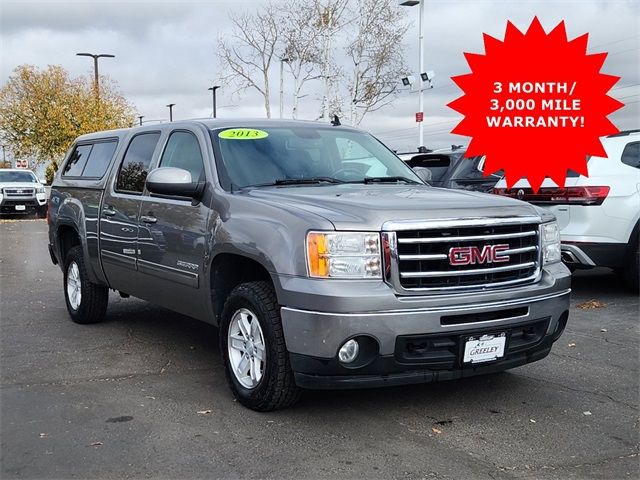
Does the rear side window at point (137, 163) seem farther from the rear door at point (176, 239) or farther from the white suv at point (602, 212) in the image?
the white suv at point (602, 212)

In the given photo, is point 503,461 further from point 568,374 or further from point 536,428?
point 568,374

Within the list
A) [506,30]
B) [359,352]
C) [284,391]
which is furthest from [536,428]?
[506,30]

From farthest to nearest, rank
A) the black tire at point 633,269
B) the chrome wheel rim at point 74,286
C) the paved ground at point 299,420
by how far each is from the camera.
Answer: the black tire at point 633,269 < the chrome wheel rim at point 74,286 < the paved ground at point 299,420

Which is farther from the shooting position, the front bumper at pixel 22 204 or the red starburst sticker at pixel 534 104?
the front bumper at pixel 22 204

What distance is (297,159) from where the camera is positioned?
5734 mm

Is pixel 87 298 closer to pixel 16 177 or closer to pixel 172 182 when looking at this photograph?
pixel 172 182

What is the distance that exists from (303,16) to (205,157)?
24.6 m

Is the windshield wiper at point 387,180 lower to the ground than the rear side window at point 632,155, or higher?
lower

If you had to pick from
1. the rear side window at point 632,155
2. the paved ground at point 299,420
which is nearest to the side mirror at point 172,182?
the paved ground at point 299,420

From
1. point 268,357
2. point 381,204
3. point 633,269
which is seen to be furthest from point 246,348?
point 633,269

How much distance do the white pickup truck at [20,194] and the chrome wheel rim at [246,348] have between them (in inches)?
915

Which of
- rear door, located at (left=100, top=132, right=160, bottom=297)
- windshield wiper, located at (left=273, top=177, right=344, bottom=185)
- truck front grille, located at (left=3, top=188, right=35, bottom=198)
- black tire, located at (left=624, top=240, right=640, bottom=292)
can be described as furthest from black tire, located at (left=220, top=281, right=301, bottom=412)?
truck front grille, located at (left=3, top=188, right=35, bottom=198)

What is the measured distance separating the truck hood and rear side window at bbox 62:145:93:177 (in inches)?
128

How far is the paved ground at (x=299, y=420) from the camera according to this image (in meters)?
3.97
